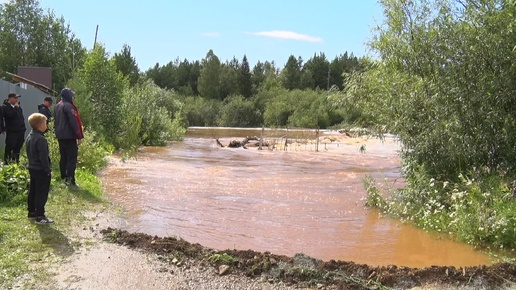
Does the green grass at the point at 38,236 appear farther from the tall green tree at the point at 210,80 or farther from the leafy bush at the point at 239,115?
the tall green tree at the point at 210,80

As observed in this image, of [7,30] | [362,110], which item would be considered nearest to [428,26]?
[362,110]

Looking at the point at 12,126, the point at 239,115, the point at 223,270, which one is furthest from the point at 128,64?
the point at 223,270

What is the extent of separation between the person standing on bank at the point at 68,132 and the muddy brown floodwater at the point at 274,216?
106cm

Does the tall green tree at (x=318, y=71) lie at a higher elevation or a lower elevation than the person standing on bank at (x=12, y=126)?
higher

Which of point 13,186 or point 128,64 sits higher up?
point 128,64

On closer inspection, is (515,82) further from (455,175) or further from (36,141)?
(36,141)

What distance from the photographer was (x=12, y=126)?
10.8m

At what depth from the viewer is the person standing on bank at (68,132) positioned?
8.88 metres

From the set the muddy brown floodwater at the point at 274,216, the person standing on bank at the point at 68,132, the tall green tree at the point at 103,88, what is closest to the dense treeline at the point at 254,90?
the tall green tree at the point at 103,88

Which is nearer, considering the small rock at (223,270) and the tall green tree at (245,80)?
the small rock at (223,270)

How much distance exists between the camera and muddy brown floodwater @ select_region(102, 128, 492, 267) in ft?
23.2

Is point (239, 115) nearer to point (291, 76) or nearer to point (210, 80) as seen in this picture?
point (210, 80)

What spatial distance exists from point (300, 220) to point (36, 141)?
4.57 metres

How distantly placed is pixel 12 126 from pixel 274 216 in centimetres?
609
